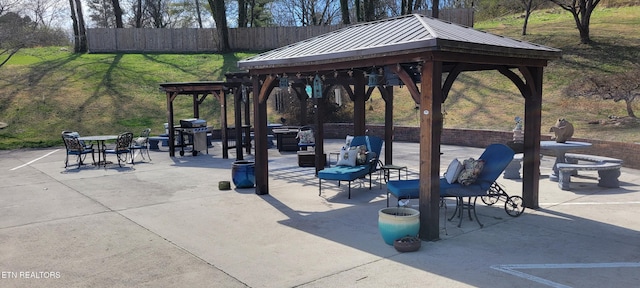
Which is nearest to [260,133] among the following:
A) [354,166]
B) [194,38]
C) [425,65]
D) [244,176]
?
[244,176]

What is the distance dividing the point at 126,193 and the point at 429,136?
662 centimetres

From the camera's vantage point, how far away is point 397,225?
590 cm

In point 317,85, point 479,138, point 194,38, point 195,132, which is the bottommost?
point 479,138

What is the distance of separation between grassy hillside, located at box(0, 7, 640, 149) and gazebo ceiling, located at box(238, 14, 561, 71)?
9.13 m

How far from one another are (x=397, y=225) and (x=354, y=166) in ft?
12.1

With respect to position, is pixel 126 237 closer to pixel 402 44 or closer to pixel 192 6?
pixel 402 44

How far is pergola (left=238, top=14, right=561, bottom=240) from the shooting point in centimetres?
606

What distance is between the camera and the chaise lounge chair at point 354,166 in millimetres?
8852

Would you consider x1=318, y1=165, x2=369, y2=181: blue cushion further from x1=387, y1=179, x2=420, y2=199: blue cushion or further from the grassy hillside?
the grassy hillside

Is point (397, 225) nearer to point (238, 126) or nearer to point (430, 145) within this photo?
point (430, 145)

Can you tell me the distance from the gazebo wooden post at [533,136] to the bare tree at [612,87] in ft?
34.1

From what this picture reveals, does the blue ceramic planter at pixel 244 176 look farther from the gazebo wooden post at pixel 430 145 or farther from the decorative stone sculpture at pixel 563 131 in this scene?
the decorative stone sculpture at pixel 563 131

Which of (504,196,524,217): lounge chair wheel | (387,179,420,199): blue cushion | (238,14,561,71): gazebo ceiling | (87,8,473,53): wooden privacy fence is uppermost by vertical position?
(87,8,473,53): wooden privacy fence

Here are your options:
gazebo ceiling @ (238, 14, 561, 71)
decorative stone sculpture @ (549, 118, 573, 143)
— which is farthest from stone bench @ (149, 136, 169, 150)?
decorative stone sculpture @ (549, 118, 573, 143)
